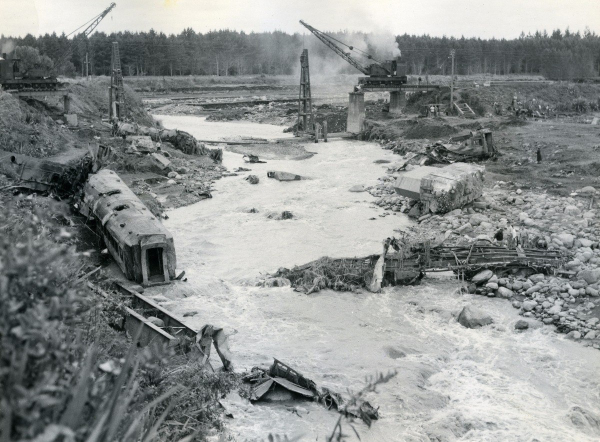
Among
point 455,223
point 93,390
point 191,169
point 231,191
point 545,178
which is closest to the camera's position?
point 93,390

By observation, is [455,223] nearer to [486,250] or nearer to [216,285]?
[486,250]

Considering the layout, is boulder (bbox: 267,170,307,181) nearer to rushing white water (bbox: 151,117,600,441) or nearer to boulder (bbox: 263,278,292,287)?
rushing white water (bbox: 151,117,600,441)

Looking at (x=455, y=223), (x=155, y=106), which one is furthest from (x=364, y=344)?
(x=155, y=106)

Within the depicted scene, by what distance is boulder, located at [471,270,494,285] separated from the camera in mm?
15141

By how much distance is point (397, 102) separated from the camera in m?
49.2

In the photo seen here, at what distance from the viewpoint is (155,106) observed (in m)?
67.6

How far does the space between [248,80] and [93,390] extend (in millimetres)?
99014

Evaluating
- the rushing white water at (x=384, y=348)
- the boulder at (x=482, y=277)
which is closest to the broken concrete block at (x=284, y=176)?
the rushing white water at (x=384, y=348)

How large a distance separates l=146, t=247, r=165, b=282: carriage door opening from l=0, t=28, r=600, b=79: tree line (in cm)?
6461

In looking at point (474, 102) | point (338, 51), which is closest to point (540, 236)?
point (474, 102)

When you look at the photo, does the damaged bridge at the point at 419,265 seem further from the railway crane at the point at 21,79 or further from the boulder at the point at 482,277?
the railway crane at the point at 21,79

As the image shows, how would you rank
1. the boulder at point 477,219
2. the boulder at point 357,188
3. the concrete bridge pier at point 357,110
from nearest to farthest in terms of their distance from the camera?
the boulder at point 477,219
the boulder at point 357,188
the concrete bridge pier at point 357,110

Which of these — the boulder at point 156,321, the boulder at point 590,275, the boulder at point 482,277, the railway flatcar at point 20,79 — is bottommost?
the boulder at point 482,277

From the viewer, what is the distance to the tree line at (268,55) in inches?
3214
